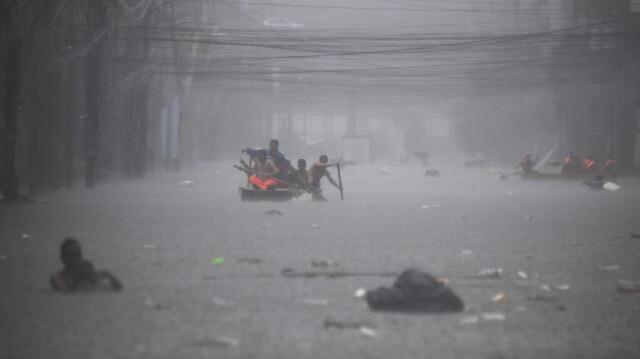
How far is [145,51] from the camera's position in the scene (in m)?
30.4

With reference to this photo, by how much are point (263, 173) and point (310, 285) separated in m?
13.4

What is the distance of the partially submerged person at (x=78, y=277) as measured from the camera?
21.1 feet

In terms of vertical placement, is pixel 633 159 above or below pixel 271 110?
below

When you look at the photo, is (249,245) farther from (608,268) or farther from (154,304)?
(608,268)

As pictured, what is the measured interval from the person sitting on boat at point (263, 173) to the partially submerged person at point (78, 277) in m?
13.3

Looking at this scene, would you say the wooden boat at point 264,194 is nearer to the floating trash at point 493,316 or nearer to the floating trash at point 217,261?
the floating trash at point 217,261

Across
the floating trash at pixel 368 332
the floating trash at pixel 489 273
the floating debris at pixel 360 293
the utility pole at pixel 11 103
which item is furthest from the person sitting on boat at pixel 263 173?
the floating trash at pixel 368 332

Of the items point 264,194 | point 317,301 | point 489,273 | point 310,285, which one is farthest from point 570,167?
point 317,301

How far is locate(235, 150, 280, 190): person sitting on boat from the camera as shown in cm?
2008

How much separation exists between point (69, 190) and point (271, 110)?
56.2 meters

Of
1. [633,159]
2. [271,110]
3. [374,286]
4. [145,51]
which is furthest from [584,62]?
[271,110]

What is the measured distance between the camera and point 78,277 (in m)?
6.51

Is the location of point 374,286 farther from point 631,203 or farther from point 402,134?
point 402,134

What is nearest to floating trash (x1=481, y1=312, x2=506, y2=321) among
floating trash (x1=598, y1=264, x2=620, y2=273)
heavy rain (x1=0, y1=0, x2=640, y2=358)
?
heavy rain (x1=0, y1=0, x2=640, y2=358)
